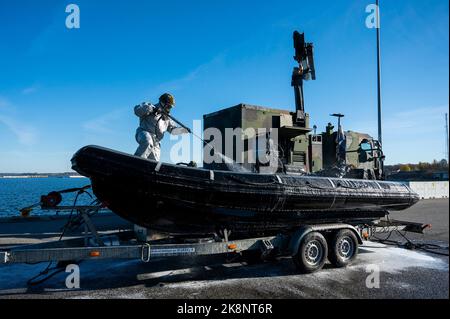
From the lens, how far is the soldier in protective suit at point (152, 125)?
5746mm

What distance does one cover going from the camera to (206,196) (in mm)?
5172

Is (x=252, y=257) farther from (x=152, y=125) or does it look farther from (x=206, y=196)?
(x=152, y=125)

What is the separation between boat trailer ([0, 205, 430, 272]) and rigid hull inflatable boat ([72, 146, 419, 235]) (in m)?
0.26

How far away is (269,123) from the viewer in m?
8.68

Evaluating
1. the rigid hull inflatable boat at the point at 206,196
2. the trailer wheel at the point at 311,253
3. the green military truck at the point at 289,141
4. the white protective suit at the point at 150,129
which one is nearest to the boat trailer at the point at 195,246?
the trailer wheel at the point at 311,253

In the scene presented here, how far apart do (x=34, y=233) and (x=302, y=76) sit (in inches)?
383

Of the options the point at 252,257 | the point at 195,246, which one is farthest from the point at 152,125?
the point at 252,257

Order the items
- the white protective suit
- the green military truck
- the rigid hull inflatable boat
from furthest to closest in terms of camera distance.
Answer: the green military truck → the white protective suit → the rigid hull inflatable boat

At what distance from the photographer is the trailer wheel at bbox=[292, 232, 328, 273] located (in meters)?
5.64

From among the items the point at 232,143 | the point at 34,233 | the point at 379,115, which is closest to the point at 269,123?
the point at 232,143

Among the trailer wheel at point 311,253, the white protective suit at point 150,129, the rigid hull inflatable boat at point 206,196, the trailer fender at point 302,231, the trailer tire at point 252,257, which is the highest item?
the white protective suit at point 150,129

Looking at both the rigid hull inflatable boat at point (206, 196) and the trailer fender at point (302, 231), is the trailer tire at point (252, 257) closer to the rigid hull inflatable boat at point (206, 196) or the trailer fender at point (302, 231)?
the rigid hull inflatable boat at point (206, 196)

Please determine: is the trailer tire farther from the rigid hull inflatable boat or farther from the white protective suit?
the white protective suit

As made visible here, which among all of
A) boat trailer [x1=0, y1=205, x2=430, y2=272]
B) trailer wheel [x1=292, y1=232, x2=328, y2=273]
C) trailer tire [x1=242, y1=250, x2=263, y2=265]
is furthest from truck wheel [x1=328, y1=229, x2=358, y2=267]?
trailer tire [x1=242, y1=250, x2=263, y2=265]
